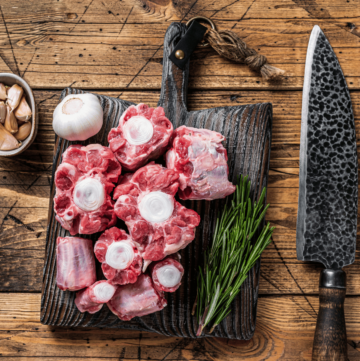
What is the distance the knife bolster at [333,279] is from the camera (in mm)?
1413

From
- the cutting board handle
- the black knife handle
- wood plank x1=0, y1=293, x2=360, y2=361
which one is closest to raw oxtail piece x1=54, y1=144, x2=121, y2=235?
the cutting board handle

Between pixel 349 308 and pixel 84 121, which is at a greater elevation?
pixel 84 121

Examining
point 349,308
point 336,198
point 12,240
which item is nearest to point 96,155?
point 12,240

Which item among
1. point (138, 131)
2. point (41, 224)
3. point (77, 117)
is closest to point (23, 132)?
point (77, 117)

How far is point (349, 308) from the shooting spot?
155 cm

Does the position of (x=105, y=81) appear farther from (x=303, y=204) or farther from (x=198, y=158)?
(x=303, y=204)

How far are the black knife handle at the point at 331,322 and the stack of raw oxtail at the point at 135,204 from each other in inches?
23.3

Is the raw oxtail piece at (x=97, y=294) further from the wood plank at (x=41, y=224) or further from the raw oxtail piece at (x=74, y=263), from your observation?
the wood plank at (x=41, y=224)

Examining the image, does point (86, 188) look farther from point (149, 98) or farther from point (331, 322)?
point (331, 322)

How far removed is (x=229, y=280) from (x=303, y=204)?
462 mm

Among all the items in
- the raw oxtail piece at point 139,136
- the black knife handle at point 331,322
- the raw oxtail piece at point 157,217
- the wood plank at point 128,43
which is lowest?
the black knife handle at point 331,322

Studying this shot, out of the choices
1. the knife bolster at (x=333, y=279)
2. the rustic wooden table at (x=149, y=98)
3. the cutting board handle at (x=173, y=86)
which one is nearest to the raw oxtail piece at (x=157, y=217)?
the cutting board handle at (x=173, y=86)

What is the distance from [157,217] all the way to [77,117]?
1.62ft

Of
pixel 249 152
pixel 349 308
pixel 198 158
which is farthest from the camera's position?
pixel 349 308
